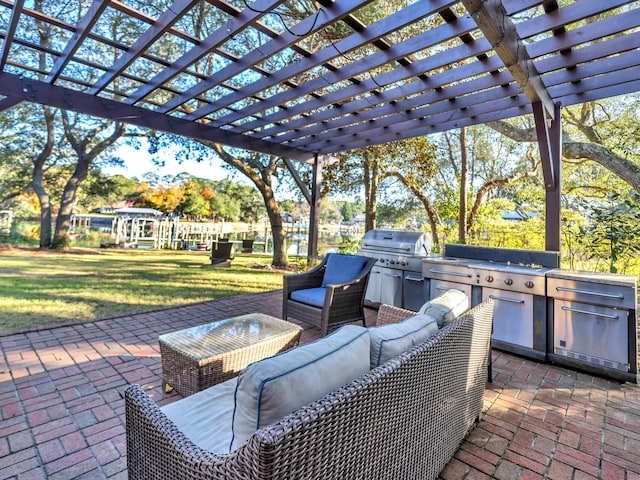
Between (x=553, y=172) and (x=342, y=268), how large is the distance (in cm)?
255

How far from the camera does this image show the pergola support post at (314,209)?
6297 mm

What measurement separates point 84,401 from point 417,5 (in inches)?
139

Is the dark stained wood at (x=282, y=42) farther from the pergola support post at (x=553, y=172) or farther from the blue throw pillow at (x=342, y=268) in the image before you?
the pergola support post at (x=553, y=172)

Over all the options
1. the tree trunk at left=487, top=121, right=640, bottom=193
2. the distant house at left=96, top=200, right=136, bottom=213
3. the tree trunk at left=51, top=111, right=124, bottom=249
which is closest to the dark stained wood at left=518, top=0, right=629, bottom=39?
the tree trunk at left=487, top=121, right=640, bottom=193

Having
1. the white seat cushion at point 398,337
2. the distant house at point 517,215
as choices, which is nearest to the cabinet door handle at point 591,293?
the white seat cushion at point 398,337

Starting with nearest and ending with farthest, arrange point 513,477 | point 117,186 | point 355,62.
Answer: point 513,477 → point 355,62 → point 117,186

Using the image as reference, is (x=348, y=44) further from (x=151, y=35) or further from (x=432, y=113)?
(x=432, y=113)

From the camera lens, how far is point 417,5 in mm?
2207

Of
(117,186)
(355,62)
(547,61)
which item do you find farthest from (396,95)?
(117,186)

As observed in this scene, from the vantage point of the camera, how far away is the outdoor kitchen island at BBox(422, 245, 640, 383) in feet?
8.32

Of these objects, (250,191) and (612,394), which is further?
(250,191)

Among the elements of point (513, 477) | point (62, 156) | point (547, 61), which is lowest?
point (513, 477)

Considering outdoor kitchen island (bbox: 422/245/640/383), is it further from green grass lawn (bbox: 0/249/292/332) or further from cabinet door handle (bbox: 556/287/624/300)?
green grass lawn (bbox: 0/249/292/332)

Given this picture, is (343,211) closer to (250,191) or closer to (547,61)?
(250,191)
